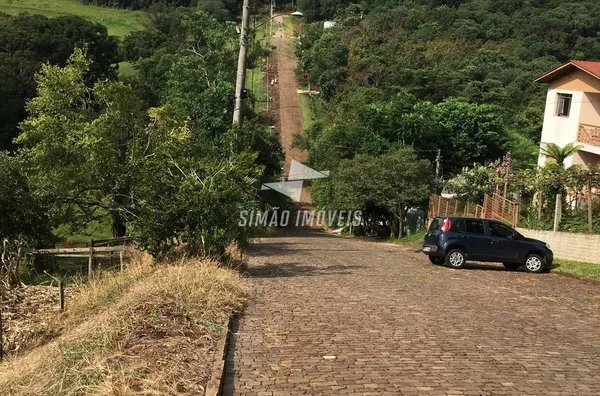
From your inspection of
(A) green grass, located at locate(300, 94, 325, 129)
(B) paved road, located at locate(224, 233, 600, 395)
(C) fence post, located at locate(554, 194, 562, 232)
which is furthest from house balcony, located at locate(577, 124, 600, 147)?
(A) green grass, located at locate(300, 94, 325, 129)

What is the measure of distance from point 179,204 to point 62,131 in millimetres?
11525

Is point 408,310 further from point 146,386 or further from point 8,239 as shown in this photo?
point 8,239

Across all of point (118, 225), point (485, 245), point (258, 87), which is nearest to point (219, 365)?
point (485, 245)

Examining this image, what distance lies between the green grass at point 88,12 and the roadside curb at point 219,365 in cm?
9319

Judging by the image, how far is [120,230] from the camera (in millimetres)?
23203

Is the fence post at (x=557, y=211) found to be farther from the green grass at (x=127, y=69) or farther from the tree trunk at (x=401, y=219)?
the green grass at (x=127, y=69)

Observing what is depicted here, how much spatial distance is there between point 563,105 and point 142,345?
30.9 metres

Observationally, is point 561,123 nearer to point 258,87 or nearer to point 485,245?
point 485,245

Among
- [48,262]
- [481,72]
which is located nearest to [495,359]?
[48,262]

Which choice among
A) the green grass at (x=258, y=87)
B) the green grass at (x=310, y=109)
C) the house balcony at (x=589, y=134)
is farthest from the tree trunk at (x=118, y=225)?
the green grass at (x=258, y=87)

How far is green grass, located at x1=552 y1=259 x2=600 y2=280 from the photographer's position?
17.4m

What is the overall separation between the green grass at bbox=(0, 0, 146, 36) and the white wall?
75.5 m

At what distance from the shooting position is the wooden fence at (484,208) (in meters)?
24.9

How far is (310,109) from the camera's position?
7631cm
